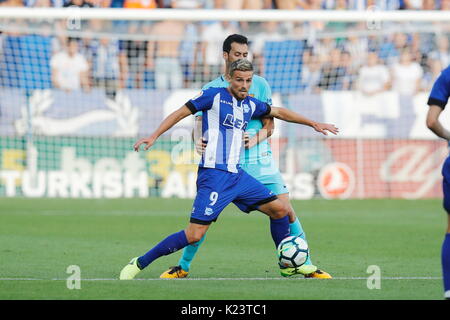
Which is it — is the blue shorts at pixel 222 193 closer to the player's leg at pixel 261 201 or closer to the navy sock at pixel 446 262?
the player's leg at pixel 261 201

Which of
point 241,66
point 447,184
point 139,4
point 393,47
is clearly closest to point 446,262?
point 447,184

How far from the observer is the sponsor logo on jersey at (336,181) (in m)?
20.0

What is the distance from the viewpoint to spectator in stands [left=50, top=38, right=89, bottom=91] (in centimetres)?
1994

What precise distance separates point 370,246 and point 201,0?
10768 millimetres

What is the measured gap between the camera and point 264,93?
935 cm

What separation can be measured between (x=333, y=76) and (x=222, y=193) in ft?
41.0

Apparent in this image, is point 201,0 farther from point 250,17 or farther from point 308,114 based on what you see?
point 250,17

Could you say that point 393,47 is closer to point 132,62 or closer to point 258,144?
point 132,62

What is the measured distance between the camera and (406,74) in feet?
69.2

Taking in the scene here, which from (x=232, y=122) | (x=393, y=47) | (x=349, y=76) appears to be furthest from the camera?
(x=393, y=47)

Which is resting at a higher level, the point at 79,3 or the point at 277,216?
the point at 79,3

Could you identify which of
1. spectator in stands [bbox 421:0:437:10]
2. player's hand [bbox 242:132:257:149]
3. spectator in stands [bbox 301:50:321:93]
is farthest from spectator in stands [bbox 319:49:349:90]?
player's hand [bbox 242:132:257:149]

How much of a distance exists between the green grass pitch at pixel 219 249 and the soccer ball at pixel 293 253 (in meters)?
0.14
